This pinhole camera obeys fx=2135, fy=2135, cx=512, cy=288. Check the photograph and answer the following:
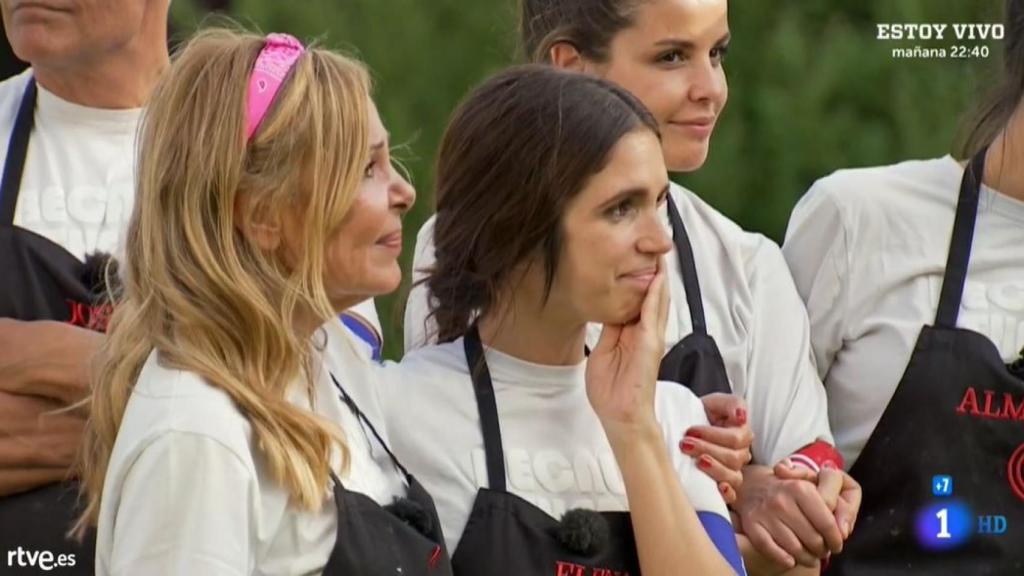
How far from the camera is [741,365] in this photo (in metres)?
3.45

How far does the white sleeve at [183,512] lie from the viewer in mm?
2514

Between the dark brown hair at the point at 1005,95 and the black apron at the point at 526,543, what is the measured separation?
114cm

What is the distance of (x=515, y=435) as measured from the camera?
3.08 m

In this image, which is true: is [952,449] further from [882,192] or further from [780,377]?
[882,192]

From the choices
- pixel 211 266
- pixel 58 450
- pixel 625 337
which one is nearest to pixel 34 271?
pixel 58 450

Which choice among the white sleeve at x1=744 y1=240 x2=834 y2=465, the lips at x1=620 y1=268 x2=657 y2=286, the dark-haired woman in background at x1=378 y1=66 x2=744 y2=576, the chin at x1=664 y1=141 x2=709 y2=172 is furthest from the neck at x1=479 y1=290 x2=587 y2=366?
the chin at x1=664 y1=141 x2=709 y2=172

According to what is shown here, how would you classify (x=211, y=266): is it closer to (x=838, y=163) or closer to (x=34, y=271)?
(x=34, y=271)

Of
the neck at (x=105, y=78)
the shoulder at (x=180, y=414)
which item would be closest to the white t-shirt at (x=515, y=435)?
the shoulder at (x=180, y=414)

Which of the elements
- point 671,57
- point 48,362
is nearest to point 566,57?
point 671,57

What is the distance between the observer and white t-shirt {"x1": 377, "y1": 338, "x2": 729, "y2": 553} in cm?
302

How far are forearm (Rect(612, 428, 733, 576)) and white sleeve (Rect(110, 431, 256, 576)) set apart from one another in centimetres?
62

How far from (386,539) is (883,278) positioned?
3.98ft

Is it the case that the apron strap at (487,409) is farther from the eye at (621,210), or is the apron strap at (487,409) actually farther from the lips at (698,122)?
the lips at (698,122)

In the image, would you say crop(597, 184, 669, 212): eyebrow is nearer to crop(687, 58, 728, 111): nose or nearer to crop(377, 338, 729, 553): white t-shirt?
crop(377, 338, 729, 553): white t-shirt
